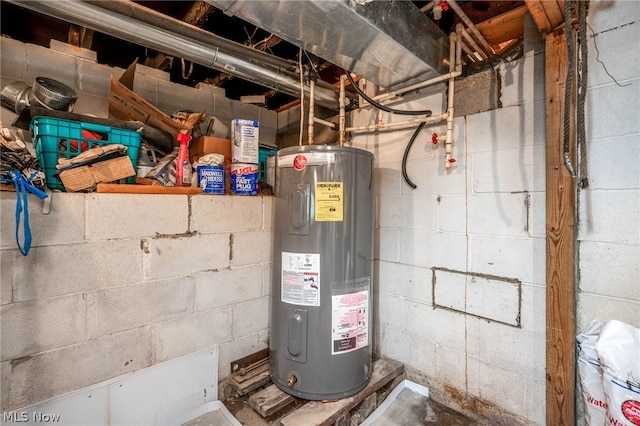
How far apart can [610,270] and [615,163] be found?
1.34ft

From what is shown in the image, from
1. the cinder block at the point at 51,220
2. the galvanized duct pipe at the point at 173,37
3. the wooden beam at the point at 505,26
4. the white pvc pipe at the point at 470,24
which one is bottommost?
the cinder block at the point at 51,220

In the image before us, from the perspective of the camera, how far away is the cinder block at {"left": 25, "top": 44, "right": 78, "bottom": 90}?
1.62m

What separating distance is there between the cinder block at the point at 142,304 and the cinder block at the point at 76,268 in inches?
2.1

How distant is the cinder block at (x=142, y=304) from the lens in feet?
4.11

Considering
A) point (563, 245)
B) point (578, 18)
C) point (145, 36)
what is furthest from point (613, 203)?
point (145, 36)

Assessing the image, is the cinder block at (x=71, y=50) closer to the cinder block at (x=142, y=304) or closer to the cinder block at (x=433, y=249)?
the cinder block at (x=142, y=304)

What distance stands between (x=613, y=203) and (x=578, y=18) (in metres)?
0.70

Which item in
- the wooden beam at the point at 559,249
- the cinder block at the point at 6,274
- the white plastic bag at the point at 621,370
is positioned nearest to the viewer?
the white plastic bag at the point at 621,370

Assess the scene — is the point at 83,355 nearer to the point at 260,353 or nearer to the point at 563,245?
the point at 260,353

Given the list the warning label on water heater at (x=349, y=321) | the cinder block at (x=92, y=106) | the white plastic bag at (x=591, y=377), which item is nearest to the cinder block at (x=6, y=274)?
the cinder block at (x=92, y=106)

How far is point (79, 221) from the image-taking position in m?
1.19

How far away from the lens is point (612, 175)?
111 cm

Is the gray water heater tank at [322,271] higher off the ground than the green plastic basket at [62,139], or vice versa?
the green plastic basket at [62,139]

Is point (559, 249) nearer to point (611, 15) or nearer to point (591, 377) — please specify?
point (591, 377)
